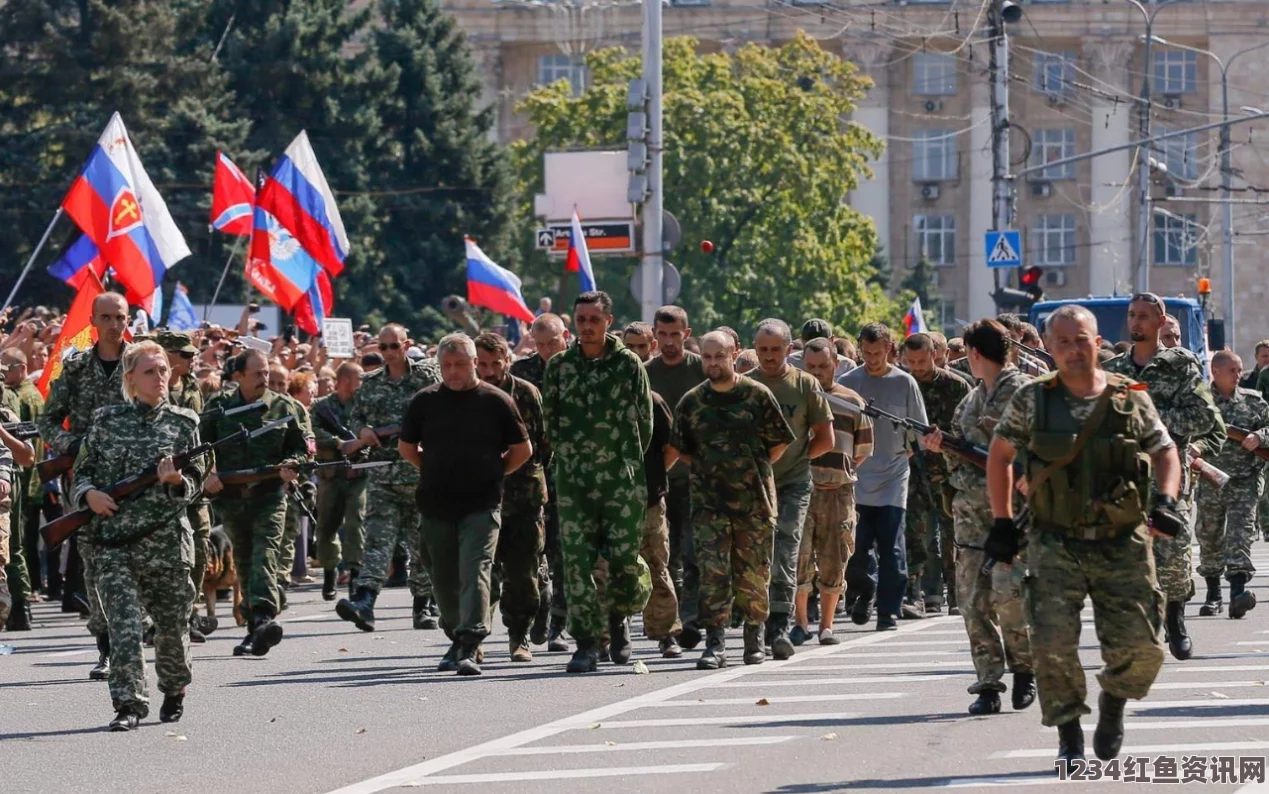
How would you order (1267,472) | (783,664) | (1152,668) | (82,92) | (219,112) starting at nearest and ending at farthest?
(1152,668), (783,664), (1267,472), (82,92), (219,112)

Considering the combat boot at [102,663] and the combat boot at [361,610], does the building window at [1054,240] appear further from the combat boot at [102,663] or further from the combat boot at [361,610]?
the combat boot at [102,663]

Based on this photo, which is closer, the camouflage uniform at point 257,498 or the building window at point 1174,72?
the camouflage uniform at point 257,498

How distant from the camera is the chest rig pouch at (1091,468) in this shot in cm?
941

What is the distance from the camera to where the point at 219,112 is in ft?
171

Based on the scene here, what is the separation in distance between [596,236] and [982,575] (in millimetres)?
22596

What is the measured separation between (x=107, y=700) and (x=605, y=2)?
69.9m

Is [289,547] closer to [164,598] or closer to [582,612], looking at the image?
[582,612]

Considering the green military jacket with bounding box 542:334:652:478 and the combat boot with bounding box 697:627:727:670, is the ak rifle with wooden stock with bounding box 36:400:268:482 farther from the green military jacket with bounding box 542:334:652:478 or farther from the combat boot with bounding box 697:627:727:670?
the combat boot with bounding box 697:627:727:670

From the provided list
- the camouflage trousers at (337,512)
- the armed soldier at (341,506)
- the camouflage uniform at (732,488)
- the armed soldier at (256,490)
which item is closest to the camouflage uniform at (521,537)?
the camouflage uniform at (732,488)

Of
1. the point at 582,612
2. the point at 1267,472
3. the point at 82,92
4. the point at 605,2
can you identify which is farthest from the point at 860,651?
the point at 605,2

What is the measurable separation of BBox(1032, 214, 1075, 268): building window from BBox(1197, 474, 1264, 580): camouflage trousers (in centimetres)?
6918

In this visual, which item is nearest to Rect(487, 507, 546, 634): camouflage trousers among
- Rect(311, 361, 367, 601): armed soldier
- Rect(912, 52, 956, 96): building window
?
Rect(311, 361, 367, 601): armed soldier

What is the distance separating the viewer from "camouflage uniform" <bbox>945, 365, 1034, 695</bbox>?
11.4 m

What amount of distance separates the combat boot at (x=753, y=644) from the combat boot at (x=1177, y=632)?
2.16 m
